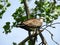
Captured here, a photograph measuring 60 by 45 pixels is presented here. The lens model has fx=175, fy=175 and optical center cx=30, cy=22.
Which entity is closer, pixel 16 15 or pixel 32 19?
pixel 32 19

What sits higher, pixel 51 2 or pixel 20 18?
pixel 51 2

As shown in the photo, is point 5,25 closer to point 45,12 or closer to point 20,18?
point 20,18

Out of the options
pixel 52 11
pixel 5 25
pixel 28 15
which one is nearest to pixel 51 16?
pixel 52 11

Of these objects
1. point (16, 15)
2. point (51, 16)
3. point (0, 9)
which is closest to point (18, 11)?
point (16, 15)

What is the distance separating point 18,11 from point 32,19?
63 centimetres

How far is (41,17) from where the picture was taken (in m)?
4.47

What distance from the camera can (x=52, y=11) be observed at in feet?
15.2

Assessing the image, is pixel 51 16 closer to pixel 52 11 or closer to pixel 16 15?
pixel 52 11

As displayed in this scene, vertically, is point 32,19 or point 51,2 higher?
point 51,2

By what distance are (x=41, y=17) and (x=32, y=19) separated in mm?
237

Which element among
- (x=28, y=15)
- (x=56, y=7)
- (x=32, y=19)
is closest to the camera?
(x=28, y=15)

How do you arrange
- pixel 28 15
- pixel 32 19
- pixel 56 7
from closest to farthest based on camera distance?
pixel 28 15
pixel 32 19
pixel 56 7

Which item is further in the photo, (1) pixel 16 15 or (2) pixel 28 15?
(1) pixel 16 15

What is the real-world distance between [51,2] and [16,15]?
3.39ft
